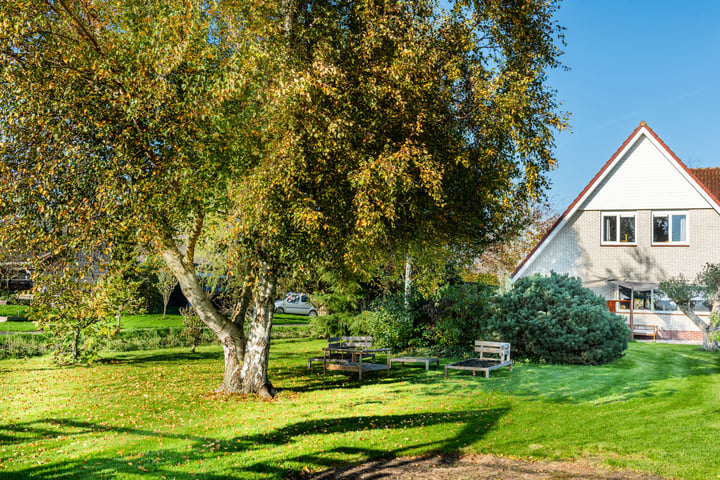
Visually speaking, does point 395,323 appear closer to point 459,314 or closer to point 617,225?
point 459,314

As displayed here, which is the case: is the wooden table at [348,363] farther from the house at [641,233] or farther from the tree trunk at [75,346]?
the house at [641,233]

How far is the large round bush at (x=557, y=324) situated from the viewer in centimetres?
1894

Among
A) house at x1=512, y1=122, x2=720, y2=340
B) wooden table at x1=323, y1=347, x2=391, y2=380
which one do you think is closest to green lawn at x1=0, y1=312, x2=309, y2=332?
wooden table at x1=323, y1=347, x2=391, y2=380

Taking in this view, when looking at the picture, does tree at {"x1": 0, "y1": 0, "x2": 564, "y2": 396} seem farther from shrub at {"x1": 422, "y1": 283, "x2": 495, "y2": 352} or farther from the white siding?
the white siding

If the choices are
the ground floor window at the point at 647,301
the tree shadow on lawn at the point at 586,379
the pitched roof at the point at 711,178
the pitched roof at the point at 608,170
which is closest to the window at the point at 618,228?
the pitched roof at the point at 608,170

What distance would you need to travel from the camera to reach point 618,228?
90.0 feet

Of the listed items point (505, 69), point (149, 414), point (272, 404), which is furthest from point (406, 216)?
point (149, 414)

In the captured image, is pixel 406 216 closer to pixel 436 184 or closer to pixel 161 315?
pixel 436 184

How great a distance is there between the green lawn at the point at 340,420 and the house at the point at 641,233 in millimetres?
10043

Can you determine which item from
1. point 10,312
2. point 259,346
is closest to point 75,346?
point 259,346

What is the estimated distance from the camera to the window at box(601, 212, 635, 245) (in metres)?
27.2

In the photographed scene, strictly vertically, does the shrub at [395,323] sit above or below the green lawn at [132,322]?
above

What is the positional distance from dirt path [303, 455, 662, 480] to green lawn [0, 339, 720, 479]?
35 centimetres

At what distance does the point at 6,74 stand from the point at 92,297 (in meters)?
3.78
